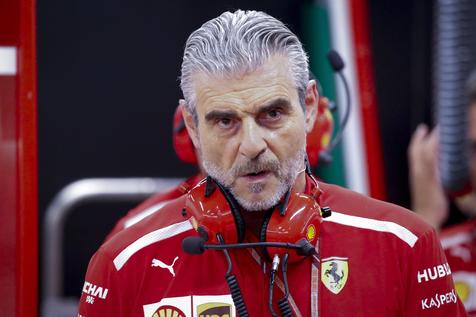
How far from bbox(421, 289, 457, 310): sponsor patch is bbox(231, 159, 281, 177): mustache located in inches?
15.7

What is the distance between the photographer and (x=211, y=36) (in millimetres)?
2061

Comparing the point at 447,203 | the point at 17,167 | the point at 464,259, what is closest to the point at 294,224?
the point at 17,167

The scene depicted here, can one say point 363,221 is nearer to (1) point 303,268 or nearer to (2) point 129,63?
(1) point 303,268

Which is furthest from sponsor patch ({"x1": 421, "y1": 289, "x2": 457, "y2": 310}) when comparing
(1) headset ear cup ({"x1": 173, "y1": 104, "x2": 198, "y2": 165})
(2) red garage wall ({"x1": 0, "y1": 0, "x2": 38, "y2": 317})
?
(1) headset ear cup ({"x1": 173, "y1": 104, "x2": 198, "y2": 165})

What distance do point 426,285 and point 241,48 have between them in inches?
24.1

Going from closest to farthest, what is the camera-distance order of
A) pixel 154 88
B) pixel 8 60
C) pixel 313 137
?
pixel 8 60
pixel 313 137
pixel 154 88

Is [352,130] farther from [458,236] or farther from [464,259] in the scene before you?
[464,259]

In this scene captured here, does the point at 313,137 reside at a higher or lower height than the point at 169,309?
higher

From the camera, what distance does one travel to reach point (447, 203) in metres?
4.09

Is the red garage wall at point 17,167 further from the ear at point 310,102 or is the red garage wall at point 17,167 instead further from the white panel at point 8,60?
the ear at point 310,102

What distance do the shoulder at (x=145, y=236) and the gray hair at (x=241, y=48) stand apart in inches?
10.7

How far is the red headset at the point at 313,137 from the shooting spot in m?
2.91

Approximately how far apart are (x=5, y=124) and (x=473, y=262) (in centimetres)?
200

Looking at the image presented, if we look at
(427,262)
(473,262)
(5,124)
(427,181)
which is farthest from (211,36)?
(427,181)
